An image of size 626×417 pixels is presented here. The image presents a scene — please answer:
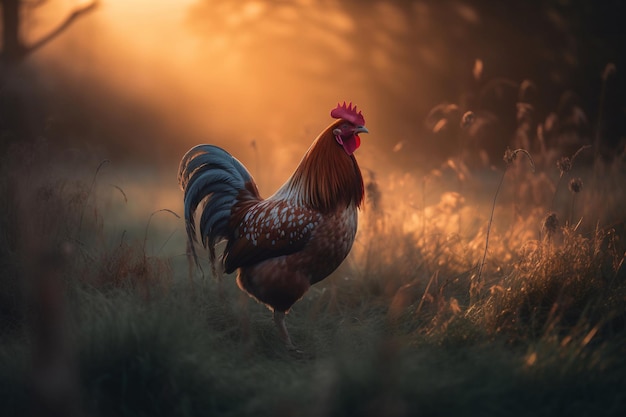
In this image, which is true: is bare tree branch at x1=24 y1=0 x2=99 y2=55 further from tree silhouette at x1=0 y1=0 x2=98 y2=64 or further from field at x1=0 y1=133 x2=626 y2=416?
field at x1=0 y1=133 x2=626 y2=416

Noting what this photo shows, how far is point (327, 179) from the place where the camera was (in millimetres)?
4410

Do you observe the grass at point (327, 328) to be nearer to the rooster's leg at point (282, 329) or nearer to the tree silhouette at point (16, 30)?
the rooster's leg at point (282, 329)

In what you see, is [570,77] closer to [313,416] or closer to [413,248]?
[413,248]

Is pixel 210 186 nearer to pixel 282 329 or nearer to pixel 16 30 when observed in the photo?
pixel 282 329

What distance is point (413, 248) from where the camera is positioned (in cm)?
605

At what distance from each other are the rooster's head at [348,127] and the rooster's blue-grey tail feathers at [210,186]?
99 cm

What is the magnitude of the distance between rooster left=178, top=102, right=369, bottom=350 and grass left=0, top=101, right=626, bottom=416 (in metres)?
0.29

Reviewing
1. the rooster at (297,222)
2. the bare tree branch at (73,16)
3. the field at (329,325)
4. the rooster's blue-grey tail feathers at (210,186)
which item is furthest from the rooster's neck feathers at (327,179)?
the bare tree branch at (73,16)

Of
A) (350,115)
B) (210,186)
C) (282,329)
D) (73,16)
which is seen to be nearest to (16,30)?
(73,16)

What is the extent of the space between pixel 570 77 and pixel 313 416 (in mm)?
10151

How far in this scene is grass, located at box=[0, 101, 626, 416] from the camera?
3.20 metres

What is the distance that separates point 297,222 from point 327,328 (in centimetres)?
116

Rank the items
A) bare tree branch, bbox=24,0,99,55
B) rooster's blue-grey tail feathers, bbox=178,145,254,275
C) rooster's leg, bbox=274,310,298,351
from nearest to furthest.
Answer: rooster's leg, bbox=274,310,298,351, rooster's blue-grey tail feathers, bbox=178,145,254,275, bare tree branch, bbox=24,0,99,55

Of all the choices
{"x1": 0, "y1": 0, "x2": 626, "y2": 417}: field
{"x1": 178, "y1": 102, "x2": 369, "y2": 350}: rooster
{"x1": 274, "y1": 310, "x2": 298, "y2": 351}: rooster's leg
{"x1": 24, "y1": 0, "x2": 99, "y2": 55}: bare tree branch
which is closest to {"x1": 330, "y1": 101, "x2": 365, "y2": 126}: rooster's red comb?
{"x1": 178, "y1": 102, "x2": 369, "y2": 350}: rooster
